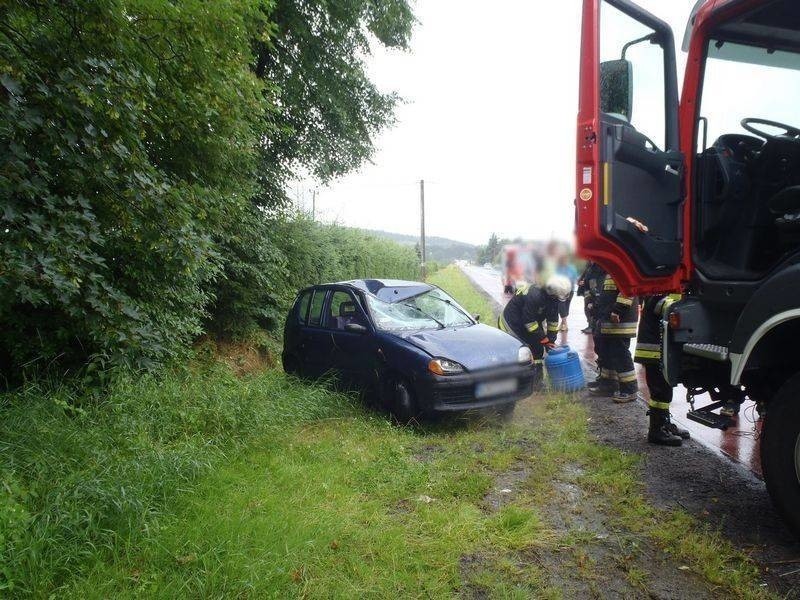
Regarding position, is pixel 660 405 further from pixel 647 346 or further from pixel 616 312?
pixel 616 312

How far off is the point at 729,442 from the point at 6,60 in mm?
5966

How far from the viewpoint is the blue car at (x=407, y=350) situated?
193 inches

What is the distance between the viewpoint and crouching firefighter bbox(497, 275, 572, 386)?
21.9ft

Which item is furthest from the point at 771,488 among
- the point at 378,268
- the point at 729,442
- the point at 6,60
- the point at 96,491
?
the point at 378,268

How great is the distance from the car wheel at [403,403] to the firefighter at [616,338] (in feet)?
7.88

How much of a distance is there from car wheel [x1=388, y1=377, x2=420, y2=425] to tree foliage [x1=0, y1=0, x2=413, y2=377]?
2.17m

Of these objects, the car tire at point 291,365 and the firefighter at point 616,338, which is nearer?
the firefighter at point 616,338

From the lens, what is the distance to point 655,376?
4.38 metres

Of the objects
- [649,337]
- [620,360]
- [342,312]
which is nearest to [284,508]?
[342,312]

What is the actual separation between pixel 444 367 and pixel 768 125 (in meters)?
2.98

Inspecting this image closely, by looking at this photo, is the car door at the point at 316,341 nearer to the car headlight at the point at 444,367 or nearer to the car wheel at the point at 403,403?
the car wheel at the point at 403,403

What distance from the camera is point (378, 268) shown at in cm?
1759

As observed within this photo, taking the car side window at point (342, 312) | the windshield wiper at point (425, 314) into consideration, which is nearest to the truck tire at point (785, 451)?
the windshield wiper at point (425, 314)

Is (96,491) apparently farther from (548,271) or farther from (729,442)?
(729,442)
